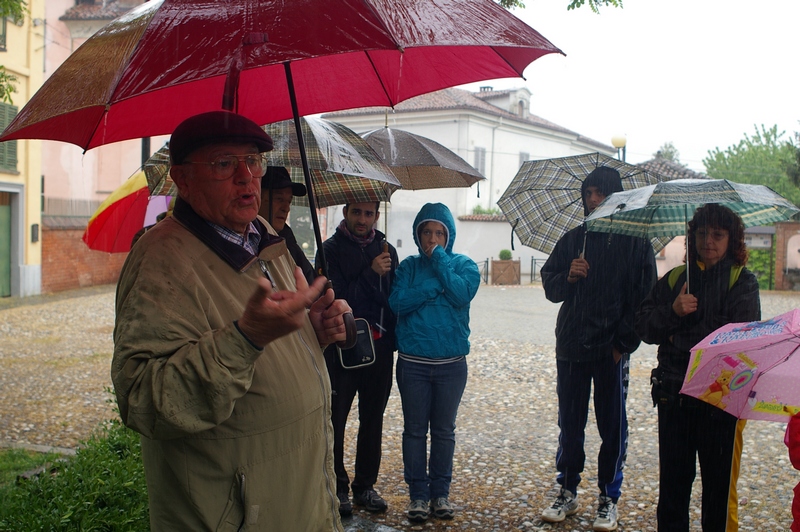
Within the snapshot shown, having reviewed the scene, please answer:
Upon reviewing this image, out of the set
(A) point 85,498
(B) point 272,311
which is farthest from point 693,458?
(A) point 85,498

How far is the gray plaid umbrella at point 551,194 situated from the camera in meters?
5.02

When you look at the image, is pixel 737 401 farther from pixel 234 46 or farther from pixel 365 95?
pixel 234 46

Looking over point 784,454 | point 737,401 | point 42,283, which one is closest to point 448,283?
point 737,401

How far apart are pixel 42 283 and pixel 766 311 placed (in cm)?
1981

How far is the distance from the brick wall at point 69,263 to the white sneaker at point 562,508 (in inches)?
708

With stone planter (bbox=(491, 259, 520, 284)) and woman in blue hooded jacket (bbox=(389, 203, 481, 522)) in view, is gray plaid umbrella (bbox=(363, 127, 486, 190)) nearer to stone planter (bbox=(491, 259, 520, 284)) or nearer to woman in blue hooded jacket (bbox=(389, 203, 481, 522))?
woman in blue hooded jacket (bbox=(389, 203, 481, 522))

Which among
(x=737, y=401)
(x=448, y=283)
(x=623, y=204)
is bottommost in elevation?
(x=737, y=401)

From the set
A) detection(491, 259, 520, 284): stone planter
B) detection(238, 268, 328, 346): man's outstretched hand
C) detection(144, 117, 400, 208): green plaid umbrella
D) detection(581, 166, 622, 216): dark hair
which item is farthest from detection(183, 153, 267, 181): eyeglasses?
detection(491, 259, 520, 284): stone planter

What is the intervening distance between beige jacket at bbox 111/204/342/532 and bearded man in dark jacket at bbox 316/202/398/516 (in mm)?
2366

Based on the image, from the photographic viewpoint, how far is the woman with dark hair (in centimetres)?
356

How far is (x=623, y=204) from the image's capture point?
146 inches

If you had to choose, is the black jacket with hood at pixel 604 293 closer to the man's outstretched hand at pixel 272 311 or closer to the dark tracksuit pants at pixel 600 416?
the dark tracksuit pants at pixel 600 416

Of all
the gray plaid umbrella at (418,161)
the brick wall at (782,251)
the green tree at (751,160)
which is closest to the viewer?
the gray plaid umbrella at (418,161)

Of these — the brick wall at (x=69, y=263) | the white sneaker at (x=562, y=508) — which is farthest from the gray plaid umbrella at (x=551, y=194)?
the brick wall at (x=69, y=263)
